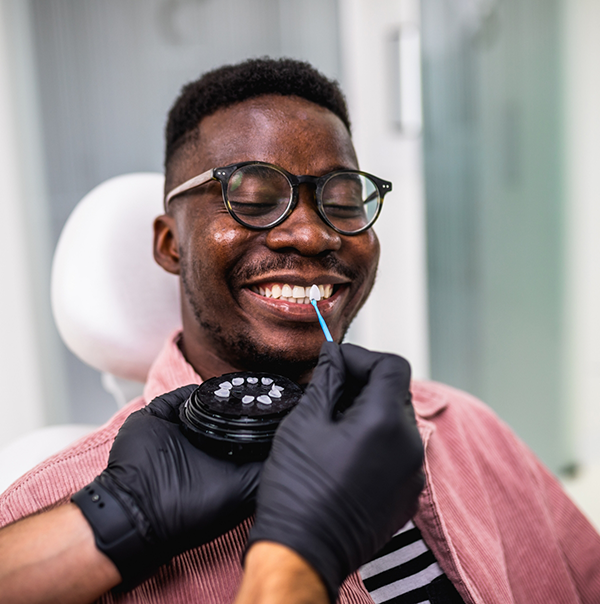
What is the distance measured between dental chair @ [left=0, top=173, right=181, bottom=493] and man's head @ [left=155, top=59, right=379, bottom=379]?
0.17 m

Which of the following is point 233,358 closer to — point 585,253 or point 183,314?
point 183,314

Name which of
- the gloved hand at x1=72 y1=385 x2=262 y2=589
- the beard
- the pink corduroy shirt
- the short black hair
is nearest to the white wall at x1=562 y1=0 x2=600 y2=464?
the pink corduroy shirt

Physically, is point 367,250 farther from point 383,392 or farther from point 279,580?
point 279,580

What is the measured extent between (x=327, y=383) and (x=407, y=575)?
0.48 m

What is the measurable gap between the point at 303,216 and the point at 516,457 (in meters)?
0.80

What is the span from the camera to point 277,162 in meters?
0.94

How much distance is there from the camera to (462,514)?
3.22ft

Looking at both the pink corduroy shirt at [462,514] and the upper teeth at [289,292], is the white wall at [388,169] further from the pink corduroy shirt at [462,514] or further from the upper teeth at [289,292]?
the upper teeth at [289,292]

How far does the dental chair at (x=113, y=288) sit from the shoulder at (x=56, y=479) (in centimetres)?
23

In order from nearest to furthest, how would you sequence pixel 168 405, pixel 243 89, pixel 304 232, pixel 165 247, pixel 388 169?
pixel 168 405 → pixel 304 232 → pixel 243 89 → pixel 165 247 → pixel 388 169

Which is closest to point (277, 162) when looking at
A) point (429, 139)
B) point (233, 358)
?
point (233, 358)

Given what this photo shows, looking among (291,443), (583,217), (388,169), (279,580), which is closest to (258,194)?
(291,443)

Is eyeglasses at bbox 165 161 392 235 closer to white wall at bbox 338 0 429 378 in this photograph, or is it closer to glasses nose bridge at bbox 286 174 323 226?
glasses nose bridge at bbox 286 174 323 226

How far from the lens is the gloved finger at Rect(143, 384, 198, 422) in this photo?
760 mm
